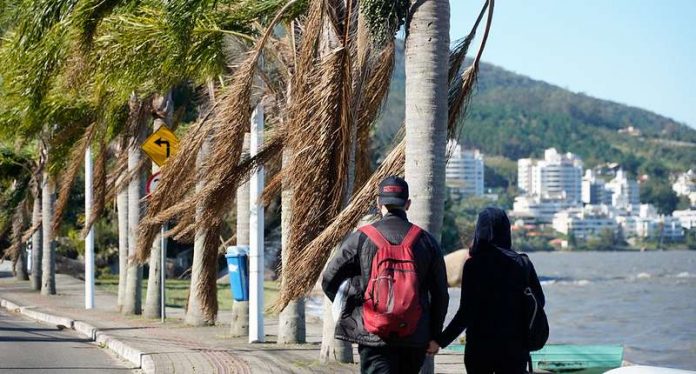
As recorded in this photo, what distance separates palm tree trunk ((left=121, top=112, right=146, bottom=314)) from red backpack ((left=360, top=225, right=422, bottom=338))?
47.4 feet

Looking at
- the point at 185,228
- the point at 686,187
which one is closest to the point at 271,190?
the point at 185,228

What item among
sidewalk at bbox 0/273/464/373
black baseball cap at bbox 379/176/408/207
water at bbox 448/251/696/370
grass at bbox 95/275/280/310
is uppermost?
black baseball cap at bbox 379/176/408/207

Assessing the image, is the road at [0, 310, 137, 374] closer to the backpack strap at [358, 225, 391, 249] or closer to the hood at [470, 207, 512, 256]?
the backpack strap at [358, 225, 391, 249]

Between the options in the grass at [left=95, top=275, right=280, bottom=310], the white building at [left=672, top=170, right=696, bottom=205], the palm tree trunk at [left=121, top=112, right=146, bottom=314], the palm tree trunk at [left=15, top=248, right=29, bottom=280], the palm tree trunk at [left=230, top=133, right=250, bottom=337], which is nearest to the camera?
the palm tree trunk at [left=230, top=133, right=250, bottom=337]

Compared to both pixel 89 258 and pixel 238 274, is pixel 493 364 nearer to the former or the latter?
pixel 238 274

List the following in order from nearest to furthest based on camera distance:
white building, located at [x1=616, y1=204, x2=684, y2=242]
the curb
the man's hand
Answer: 1. the man's hand
2. the curb
3. white building, located at [x1=616, y1=204, x2=684, y2=242]

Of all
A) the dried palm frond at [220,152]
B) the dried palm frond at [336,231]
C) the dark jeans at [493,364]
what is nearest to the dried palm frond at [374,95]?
the dried palm frond at [336,231]

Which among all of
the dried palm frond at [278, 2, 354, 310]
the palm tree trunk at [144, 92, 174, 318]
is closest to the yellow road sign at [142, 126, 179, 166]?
the palm tree trunk at [144, 92, 174, 318]

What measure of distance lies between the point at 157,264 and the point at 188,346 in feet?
18.7

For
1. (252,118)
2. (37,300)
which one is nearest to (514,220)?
(37,300)

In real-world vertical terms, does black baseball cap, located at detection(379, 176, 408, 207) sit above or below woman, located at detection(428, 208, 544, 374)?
above

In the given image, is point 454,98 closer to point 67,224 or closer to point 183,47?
point 183,47

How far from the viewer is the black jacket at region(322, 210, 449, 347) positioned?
7.42m

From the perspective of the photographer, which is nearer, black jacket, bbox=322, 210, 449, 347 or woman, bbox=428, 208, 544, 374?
black jacket, bbox=322, 210, 449, 347
